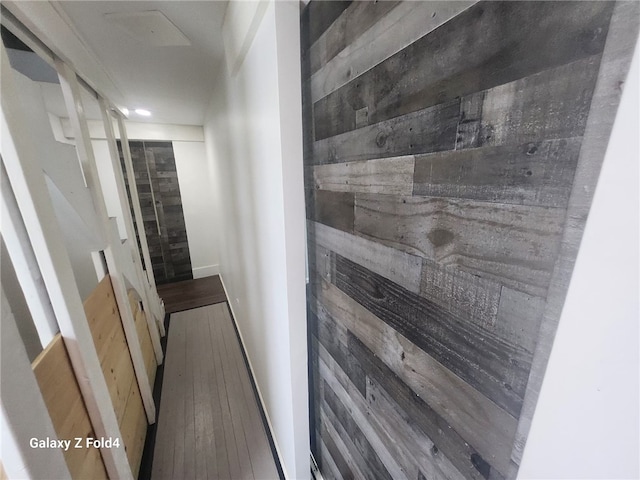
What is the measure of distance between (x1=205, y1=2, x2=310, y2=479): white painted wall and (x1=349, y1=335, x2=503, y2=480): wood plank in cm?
39

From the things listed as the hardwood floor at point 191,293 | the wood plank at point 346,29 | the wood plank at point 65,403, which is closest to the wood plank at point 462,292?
the wood plank at point 346,29

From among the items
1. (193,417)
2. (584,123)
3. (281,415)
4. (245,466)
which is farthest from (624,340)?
(193,417)

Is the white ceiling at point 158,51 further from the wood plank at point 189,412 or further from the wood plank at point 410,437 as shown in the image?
the wood plank at point 189,412

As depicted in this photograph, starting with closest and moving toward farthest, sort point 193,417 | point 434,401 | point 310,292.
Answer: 1. point 434,401
2. point 310,292
3. point 193,417

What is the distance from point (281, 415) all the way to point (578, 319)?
1.49 metres

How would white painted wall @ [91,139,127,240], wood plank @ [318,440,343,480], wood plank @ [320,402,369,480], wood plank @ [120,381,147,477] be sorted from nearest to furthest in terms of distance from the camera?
wood plank @ [320,402,369,480] < wood plank @ [318,440,343,480] < wood plank @ [120,381,147,477] < white painted wall @ [91,139,127,240]

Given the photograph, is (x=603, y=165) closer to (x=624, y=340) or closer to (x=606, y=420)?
(x=624, y=340)

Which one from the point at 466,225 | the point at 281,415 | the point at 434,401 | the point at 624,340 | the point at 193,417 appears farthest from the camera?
the point at 193,417

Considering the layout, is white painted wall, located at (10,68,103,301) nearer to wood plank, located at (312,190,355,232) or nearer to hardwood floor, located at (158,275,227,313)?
wood plank, located at (312,190,355,232)

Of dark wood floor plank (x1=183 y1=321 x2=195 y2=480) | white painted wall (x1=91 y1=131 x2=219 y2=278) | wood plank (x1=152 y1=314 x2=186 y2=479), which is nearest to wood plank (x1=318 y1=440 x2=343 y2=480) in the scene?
dark wood floor plank (x1=183 y1=321 x2=195 y2=480)

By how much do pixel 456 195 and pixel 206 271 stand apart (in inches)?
184

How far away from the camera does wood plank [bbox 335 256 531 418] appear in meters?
0.40

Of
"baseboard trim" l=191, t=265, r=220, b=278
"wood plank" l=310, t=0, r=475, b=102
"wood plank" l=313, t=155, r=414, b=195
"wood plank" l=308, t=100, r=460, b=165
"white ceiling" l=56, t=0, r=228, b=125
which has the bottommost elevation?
"baseboard trim" l=191, t=265, r=220, b=278

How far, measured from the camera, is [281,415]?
1.37 m
